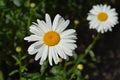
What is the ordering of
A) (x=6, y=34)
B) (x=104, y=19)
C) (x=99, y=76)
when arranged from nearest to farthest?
(x=104, y=19), (x=6, y=34), (x=99, y=76)

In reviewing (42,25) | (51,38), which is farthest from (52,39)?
(42,25)

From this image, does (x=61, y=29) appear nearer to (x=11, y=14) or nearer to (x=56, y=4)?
(x=11, y=14)

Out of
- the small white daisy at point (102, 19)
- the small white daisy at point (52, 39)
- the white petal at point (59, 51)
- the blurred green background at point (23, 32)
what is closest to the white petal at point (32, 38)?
the small white daisy at point (52, 39)

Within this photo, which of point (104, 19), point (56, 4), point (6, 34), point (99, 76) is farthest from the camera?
point (99, 76)

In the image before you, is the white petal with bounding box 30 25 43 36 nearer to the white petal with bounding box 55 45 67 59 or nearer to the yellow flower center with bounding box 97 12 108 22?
the white petal with bounding box 55 45 67 59

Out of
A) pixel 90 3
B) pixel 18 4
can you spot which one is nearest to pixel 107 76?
pixel 90 3

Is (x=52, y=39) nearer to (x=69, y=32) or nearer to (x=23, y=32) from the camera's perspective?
(x=69, y=32)
